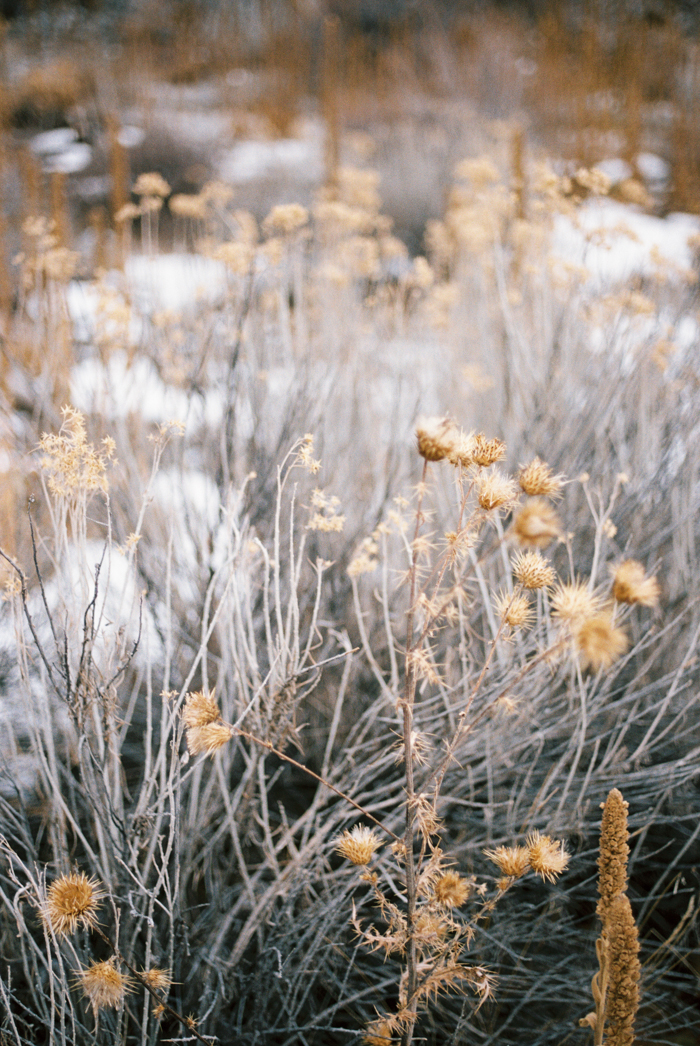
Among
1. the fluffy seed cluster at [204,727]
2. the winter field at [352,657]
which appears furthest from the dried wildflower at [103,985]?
the fluffy seed cluster at [204,727]

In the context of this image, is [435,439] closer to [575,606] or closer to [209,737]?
[575,606]

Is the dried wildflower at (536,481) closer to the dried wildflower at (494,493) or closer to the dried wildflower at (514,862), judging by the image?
the dried wildflower at (494,493)

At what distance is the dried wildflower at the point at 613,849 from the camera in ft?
2.70

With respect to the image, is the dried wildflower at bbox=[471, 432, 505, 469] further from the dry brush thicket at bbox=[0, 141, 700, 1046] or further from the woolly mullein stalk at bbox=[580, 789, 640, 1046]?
the woolly mullein stalk at bbox=[580, 789, 640, 1046]

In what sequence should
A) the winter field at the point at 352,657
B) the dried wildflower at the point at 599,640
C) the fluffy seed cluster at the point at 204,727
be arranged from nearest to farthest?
the dried wildflower at the point at 599,640 < the fluffy seed cluster at the point at 204,727 < the winter field at the point at 352,657

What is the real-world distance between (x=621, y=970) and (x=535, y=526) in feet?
2.04

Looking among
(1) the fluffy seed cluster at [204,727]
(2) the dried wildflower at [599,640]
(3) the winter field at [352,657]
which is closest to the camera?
(2) the dried wildflower at [599,640]

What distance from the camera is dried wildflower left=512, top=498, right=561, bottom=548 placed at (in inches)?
27.3

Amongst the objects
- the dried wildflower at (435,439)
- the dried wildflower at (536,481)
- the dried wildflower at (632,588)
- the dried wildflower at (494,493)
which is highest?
the dried wildflower at (435,439)

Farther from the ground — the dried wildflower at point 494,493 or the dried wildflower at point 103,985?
the dried wildflower at point 494,493

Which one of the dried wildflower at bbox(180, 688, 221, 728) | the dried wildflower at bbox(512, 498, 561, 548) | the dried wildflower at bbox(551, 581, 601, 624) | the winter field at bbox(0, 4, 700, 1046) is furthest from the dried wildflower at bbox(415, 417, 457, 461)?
the dried wildflower at bbox(180, 688, 221, 728)

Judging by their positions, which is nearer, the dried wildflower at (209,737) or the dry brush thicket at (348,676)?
the dried wildflower at (209,737)

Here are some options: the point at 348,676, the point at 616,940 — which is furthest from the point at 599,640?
the point at 348,676

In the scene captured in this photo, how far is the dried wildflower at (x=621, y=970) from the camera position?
2.70 feet
